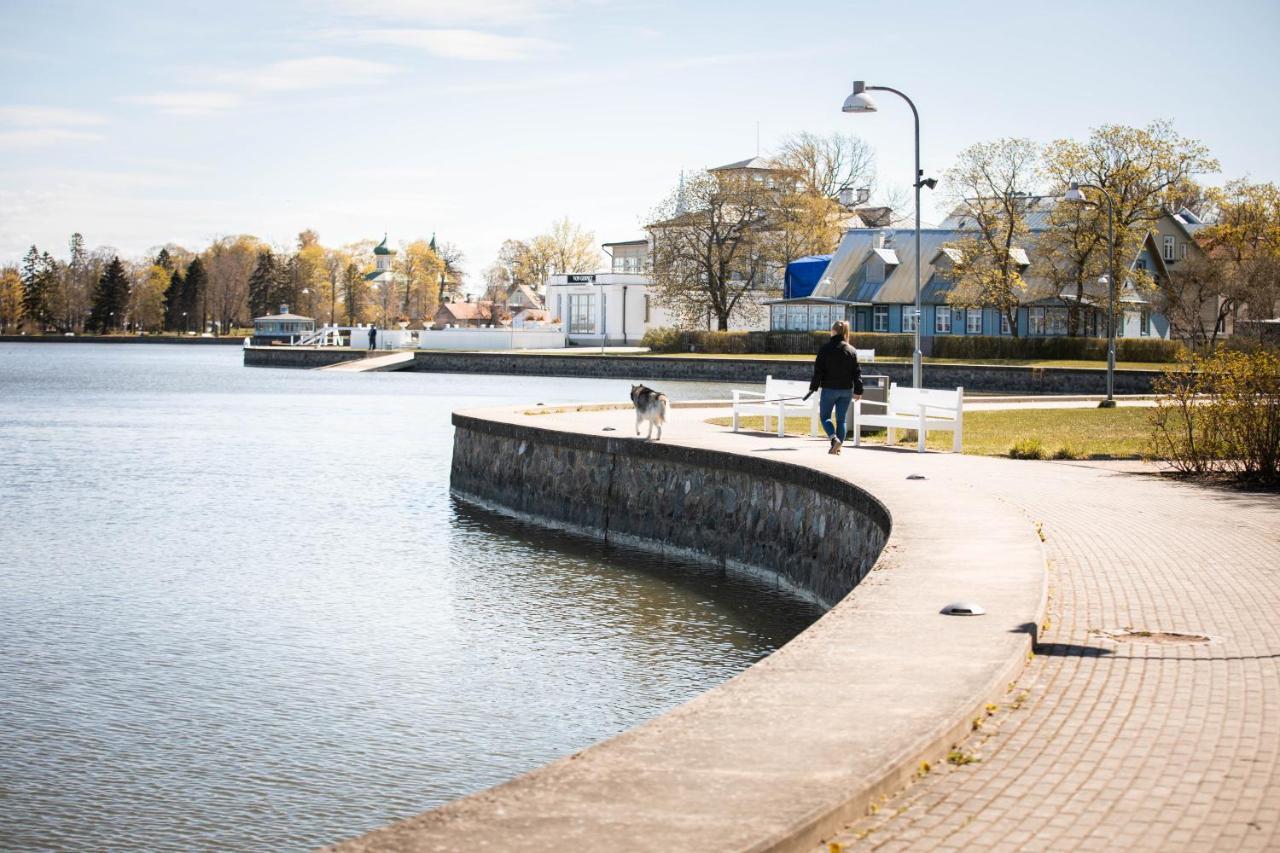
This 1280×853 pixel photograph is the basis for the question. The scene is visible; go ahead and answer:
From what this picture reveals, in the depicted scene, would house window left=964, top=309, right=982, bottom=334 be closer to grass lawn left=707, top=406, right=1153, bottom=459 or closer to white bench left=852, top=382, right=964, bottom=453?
grass lawn left=707, top=406, right=1153, bottom=459

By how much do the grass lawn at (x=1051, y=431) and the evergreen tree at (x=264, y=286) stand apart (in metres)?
145

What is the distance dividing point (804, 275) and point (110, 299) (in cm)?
11146

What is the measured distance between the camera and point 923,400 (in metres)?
20.9

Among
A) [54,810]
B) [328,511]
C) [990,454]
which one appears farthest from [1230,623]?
→ [328,511]

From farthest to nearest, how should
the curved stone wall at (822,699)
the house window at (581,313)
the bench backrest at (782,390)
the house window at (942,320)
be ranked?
the house window at (581,313) → the house window at (942,320) → the bench backrest at (782,390) → the curved stone wall at (822,699)

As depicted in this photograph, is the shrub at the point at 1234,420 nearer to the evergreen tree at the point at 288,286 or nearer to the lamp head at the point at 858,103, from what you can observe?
the lamp head at the point at 858,103

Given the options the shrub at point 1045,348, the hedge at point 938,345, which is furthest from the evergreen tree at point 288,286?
the shrub at point 1045,348

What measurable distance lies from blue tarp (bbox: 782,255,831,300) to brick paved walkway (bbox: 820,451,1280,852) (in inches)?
3023

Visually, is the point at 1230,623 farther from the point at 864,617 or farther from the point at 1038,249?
the point at 1038,249

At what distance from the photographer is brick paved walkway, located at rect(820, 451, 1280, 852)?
503 cm

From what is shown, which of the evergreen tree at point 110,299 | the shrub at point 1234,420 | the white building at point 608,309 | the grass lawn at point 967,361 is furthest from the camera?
the evergreen tree at point 110,299

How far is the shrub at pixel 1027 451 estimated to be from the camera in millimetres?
20312

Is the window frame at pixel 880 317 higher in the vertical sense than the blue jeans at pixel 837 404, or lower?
higher

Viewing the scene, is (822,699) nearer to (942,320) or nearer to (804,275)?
(942,320)
